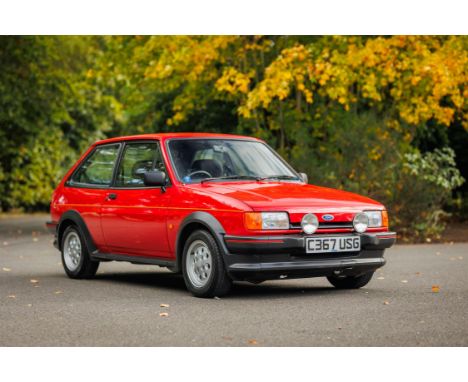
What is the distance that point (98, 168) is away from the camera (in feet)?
39.8

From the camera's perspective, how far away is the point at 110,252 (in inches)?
454

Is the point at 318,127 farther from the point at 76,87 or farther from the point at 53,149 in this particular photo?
the point at 53,149

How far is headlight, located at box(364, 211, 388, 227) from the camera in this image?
1009 centimetres

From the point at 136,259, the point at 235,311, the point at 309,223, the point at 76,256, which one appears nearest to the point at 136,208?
the point at 136,259

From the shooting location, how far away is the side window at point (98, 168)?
1176cm

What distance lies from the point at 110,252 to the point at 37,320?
3.26 metres

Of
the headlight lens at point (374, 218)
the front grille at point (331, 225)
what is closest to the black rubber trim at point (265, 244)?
the front grille at point (331, 225)

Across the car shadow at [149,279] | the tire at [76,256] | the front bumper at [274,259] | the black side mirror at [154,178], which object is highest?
the black side mirror at [154,178]

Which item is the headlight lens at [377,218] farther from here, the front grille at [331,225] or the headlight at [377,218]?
the front grille at [331,225]

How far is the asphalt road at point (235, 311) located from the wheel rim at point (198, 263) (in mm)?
215

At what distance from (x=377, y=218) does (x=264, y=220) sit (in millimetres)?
1475

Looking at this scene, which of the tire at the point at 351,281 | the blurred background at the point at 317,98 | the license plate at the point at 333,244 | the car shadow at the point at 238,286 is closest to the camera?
the license plate at the point at 333,244

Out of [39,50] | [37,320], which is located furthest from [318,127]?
[37,320]

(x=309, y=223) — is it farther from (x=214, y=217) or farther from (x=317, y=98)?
(x=317, y=98)
